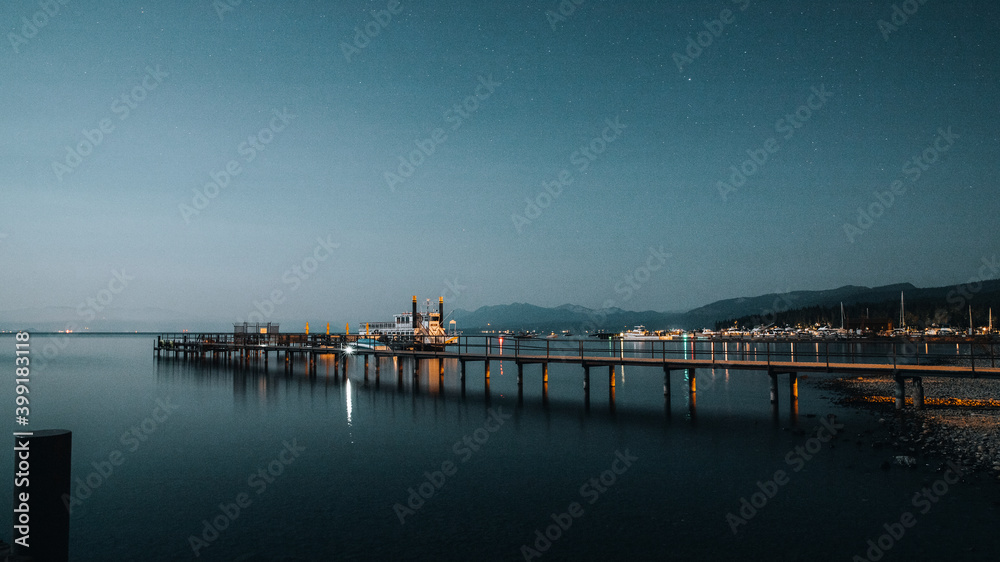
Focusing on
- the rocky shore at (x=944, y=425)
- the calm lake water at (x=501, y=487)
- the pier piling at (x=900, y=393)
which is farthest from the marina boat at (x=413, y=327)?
the pier piling at (x=900, y=393)

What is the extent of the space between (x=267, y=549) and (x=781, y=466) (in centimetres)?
1400

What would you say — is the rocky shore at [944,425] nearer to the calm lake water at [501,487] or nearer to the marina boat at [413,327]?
the calm lake water at [501,487]

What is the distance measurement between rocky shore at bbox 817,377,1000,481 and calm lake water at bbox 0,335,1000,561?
0.88 meters

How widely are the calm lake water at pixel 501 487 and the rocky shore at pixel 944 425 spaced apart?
2.89 ft

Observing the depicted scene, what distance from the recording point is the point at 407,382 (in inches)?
1779

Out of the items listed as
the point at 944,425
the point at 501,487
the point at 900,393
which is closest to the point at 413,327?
the point at 900,393

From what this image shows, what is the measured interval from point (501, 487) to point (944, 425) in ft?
53.3

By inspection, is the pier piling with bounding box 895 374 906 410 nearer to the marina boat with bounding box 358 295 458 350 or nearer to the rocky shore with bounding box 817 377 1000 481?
the rocky shore with bounding box 817 377 1000 481

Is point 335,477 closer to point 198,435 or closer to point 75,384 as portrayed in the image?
point 198,435

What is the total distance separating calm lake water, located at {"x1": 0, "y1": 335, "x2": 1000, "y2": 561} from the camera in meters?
11.9

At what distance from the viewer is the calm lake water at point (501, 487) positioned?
1188cm

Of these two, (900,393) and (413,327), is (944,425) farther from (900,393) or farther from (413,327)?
(413,327)

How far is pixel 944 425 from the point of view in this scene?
20.5 metres

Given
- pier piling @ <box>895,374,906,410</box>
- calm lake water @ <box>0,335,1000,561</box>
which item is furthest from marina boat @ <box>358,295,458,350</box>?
pier piling @ <box>895,374,906,410</box>
